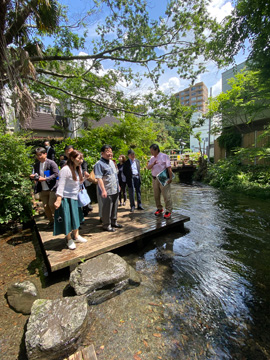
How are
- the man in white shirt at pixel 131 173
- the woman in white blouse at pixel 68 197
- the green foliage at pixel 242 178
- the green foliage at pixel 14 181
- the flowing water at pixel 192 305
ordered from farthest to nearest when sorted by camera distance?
the green foliage at pixel 242 178, the man in white shirt at pixel 131 173, the green foliage at pixel 14 181, the woman in white blouse at pixel 68 197, the flowing water at pixel 192 305

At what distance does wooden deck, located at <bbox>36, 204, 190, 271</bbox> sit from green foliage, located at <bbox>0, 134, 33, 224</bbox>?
23.8 inches

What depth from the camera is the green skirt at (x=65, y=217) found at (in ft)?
10.4

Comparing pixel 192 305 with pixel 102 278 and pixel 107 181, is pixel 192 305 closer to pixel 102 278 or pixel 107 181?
pixel 102 278

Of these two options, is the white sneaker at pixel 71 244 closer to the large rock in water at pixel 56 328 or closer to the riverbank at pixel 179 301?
the riverbank at pixel 179 301

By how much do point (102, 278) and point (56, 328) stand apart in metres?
0.91

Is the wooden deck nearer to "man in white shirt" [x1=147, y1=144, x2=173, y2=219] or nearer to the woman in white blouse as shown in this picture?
the woman in white blouse

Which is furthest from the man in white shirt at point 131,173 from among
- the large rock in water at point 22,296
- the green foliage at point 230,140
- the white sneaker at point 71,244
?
the green foliage at point 230,140

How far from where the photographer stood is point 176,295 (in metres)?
2.73

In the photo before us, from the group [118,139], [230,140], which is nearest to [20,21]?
[118,139]

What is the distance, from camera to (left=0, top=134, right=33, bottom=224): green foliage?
15.6ft

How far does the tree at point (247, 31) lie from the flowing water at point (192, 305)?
17.8 feet

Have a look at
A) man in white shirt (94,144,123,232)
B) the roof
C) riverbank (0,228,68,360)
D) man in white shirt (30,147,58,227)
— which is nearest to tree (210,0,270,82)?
man in white shirt (94,144,123,232)

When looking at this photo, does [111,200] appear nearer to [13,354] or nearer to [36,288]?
[36,288]

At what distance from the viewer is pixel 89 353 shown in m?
1.81
